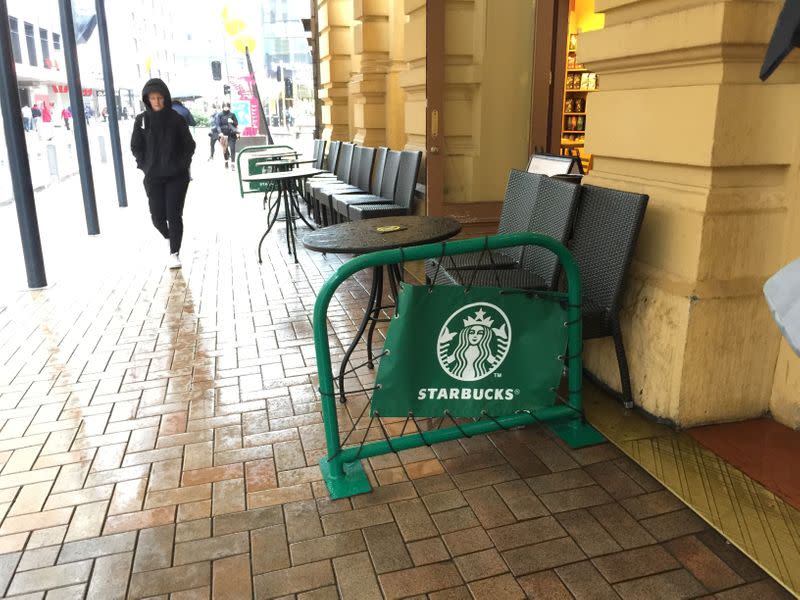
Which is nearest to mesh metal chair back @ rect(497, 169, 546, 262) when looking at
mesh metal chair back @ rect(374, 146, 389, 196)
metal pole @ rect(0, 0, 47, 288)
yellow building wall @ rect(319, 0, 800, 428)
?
yellow building wall @ rect(319, 0, 800, 428)

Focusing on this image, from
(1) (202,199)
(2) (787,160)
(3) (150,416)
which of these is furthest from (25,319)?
(1) (202,199)

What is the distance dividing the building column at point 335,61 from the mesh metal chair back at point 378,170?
3.23 m

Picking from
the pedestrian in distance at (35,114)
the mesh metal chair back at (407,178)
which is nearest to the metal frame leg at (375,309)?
the mesh metal chair back at (407,178)

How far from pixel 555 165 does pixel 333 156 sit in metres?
4.94

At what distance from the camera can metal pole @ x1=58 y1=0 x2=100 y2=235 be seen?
7.39 meters

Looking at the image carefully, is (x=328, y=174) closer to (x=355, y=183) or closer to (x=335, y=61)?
(x=355, y=183)

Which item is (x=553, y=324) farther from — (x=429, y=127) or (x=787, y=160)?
(x=429, y=127)

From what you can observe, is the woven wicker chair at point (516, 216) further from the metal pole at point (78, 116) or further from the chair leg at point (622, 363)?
the metal pole at point (78, 116)

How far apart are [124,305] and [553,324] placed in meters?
3.48

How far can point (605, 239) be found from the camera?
282 centimetres

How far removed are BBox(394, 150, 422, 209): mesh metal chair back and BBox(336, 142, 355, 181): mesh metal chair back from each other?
198 centimetres

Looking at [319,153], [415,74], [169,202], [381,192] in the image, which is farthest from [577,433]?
[319,153]

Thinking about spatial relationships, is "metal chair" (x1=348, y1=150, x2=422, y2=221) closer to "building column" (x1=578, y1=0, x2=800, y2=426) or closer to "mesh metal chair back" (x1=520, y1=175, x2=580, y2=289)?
"mesh metal chair back" (x1=520, y1=175, x2=580, y2=289)

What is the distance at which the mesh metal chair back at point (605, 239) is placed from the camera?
267 cm
